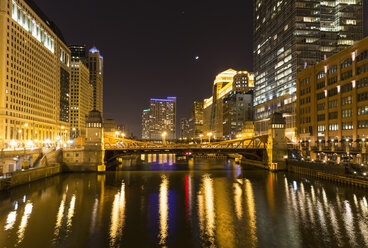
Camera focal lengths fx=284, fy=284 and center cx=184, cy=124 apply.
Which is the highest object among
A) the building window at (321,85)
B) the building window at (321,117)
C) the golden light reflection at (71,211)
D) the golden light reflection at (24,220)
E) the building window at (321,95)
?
the building window at (321,85)

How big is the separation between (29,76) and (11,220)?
117m

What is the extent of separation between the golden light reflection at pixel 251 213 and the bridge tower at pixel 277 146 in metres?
24.6

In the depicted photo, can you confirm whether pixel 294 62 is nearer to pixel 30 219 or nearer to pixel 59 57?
pixel 30 219

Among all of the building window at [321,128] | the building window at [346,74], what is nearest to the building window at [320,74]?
the building window at [346,74]

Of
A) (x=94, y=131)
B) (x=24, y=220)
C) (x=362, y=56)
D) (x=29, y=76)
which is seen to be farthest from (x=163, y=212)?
(x=29, y=76)

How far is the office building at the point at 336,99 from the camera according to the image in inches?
3196

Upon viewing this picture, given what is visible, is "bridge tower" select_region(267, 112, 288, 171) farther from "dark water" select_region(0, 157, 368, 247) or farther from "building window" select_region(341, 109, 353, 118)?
"dark water" select_region(0, 157, 368, 247)

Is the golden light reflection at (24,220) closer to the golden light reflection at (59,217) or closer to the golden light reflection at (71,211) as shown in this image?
the golden light reflection at (59,217)

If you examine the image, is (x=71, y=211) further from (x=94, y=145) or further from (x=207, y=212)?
(x=94, y=145)

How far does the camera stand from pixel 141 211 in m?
41.8

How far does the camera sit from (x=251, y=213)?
40.9 metres

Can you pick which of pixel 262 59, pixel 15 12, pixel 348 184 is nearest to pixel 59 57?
pixel 15 12

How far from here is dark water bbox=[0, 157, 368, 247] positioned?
3058 cm

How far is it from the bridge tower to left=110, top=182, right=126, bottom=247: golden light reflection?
50706 millimetres
